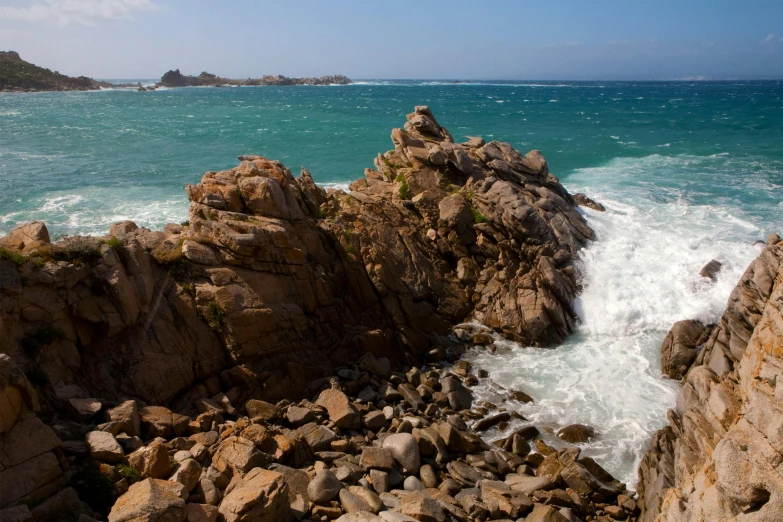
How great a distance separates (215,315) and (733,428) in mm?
13076

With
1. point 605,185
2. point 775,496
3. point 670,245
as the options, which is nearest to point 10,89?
point 605,185

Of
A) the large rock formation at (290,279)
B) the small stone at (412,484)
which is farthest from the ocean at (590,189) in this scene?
the small stone at (412,484)

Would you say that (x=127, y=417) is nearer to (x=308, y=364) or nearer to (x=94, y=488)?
(x=94, y=488)

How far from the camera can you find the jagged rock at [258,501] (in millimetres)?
10031

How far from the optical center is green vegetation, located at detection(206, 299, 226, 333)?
16641 mm

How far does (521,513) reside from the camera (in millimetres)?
12328

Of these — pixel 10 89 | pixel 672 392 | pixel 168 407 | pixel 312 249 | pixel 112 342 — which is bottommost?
pixel 672 392

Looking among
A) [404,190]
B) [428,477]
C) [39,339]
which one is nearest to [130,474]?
[39,339]

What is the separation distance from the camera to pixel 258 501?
10188 millimetres

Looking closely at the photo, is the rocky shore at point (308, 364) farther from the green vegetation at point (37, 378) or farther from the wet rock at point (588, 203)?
the wet rock at point (588, 203)

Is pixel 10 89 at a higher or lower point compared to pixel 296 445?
higher

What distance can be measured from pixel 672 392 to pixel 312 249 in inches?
506

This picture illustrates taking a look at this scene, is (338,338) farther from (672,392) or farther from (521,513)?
(672,392)

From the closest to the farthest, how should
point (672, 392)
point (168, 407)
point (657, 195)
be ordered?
point (168, 407)
point (672, 392)
point (657, 195)
